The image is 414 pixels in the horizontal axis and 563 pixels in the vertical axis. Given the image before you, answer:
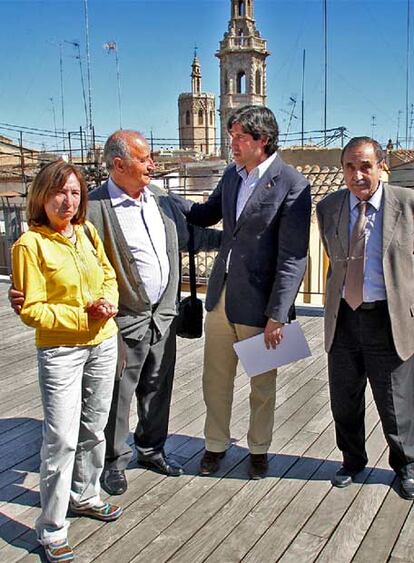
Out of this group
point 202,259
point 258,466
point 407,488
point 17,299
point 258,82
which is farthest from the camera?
point 258,82

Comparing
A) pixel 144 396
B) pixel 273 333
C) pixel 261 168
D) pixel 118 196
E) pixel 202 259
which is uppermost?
pixel 261 168

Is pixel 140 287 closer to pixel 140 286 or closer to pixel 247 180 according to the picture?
pixel 140 286

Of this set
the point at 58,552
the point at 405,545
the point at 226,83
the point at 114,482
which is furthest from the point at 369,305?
the point at 226,83

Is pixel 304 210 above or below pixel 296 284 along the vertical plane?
above

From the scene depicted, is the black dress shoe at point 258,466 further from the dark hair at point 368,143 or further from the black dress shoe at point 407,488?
the dark hair at point 368,143

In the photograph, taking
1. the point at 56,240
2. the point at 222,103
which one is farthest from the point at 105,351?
the point at 222,103

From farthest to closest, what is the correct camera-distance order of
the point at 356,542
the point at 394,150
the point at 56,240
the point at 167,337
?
the point at 394,150 < the point at 167,337 < the point at 356,542 < the point at 56,240

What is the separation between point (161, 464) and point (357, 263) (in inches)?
48.3

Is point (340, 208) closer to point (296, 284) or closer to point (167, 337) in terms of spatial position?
point (296, 284)

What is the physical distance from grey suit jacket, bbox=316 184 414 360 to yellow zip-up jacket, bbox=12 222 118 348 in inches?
36.4

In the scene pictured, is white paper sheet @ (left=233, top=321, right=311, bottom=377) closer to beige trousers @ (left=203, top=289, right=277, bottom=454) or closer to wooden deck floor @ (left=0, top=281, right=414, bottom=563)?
beige trousers @ (left=203, top=289, right=277, bottom=454)

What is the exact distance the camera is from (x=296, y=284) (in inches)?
91.0

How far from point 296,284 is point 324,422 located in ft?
3.50

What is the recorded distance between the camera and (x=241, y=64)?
59.4 meters
